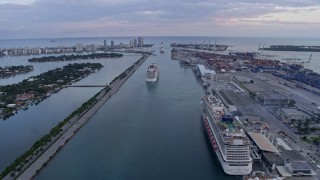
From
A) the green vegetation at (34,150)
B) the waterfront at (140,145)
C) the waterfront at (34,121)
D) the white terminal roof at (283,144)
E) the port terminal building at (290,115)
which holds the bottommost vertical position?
the waterfront at (34,121)

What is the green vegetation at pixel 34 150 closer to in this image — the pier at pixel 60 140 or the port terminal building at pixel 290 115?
the pier at pixel 60 140

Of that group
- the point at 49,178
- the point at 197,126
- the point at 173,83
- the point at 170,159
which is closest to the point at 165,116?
the point at 197,126

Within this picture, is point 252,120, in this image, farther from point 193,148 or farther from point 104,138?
point 104,138

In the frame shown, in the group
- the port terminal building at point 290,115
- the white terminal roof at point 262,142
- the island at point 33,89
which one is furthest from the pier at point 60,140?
the port terminal building at point 290,115

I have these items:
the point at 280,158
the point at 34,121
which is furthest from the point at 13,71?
the point at 280,158

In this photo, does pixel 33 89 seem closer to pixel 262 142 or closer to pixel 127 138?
pixel 127 138

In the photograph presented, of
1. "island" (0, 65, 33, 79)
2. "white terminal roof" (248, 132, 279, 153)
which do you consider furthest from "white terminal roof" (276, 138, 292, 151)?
"island" (0, 65, 33, 79)
